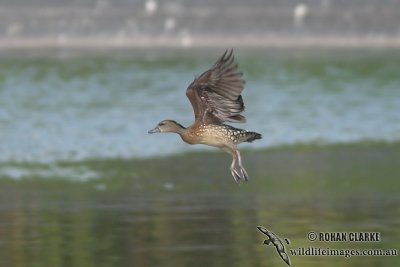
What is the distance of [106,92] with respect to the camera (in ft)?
80.2

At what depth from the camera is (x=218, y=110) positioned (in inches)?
349

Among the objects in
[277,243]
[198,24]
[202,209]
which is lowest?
[198,24]

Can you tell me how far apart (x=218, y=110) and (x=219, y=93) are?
0.40 feet

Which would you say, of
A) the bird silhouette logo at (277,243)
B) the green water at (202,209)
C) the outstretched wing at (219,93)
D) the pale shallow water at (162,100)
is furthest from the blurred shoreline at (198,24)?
the outstretched wing at (219,93)

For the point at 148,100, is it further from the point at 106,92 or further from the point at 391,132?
the point at 391,132

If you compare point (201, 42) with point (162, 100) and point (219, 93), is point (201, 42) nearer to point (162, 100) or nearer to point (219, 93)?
point (162, 100)

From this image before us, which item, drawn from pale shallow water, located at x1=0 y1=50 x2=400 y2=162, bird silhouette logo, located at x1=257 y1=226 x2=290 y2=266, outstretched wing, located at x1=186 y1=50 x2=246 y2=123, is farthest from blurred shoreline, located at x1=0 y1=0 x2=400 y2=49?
outstretched wing, located at x1=186 y1=50 x2=246 y2=123

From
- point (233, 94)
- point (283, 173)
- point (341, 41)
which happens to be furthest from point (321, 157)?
point (341, 41)

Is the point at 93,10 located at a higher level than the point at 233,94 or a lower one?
lower

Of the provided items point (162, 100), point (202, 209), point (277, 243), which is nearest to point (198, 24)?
point (162, 100)

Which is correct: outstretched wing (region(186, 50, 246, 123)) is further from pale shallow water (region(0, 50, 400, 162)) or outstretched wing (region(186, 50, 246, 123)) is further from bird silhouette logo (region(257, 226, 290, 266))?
pale shallow water (region(0, 50, 400, 162))

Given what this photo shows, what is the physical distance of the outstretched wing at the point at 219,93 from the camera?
877 centimetres

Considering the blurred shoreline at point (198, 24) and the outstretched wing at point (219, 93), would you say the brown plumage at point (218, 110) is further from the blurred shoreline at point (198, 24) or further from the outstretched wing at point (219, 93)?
the blurred shoreline at point (198, 24)

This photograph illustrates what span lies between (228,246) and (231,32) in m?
22.5
